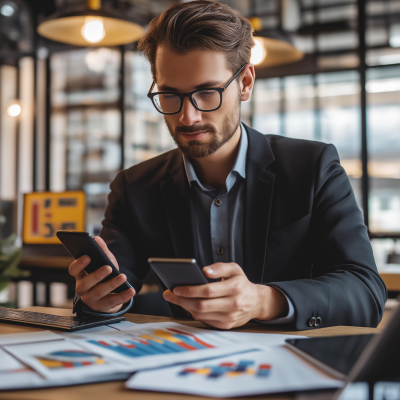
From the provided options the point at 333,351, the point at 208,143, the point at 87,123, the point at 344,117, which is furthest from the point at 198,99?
the point at 87,123

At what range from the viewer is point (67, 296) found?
18.0 feet

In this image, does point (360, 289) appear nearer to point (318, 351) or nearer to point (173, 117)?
point (318, 351)

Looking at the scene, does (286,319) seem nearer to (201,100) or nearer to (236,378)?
(236,378)

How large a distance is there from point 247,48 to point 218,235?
0.64 m

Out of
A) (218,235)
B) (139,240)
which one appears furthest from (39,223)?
(218,235)

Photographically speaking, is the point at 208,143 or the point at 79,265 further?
the point at 208,143

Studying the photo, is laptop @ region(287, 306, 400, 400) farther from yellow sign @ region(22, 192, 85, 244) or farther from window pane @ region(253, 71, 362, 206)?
window pane @ region(253, 71, 362, 206)

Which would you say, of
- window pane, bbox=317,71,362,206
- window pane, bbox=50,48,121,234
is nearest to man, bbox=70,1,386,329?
window pane, bbox=317,71,362,206

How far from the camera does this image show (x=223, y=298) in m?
0.95

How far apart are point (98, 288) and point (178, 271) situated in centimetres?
37

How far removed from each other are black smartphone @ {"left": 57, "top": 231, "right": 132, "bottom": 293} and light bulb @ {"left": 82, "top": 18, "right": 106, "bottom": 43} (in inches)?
81.6

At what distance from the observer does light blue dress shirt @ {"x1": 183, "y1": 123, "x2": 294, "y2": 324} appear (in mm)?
1541

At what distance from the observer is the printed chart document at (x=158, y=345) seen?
0.76 meters

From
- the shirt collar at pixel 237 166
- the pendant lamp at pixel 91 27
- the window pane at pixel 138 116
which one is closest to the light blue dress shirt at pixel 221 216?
the shirt collar at pixel 237 166
